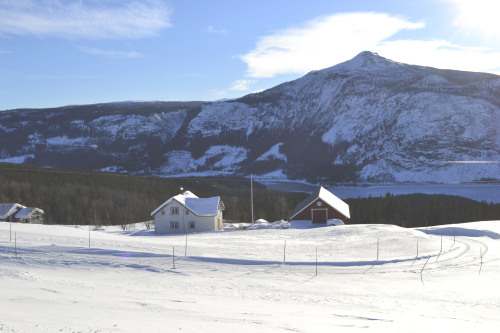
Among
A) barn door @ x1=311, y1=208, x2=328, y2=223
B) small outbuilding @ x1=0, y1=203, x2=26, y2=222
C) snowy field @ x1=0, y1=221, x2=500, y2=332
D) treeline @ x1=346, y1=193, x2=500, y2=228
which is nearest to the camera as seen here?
snowy field @ x1=0, y1=221, x2=500, y2=332

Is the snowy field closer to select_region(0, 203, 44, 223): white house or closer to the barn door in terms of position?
the barn door

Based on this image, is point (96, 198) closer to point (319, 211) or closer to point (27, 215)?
point (27, 215)

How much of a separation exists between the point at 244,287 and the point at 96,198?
108 metres

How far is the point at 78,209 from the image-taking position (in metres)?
103

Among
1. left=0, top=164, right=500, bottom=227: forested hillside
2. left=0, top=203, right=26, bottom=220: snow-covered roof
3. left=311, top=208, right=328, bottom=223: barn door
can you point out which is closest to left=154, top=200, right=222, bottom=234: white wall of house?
left=311, top=208, right=328, bottom=223: barn door

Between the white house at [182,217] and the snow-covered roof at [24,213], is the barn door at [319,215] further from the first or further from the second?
the snow-covered roof at [24,213]

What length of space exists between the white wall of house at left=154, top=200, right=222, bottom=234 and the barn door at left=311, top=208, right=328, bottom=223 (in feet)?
53.3

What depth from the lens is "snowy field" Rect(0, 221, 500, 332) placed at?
48.9ft

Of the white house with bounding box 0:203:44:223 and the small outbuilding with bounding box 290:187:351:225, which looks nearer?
the small outbuilding with bounding box 290:187:351:225

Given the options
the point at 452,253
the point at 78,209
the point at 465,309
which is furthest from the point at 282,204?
the point at 465,309

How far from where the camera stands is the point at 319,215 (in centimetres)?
6644

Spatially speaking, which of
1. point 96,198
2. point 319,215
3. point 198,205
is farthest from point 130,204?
point 319,215

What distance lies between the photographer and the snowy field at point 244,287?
14914mm

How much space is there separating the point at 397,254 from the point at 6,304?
3044 cm
